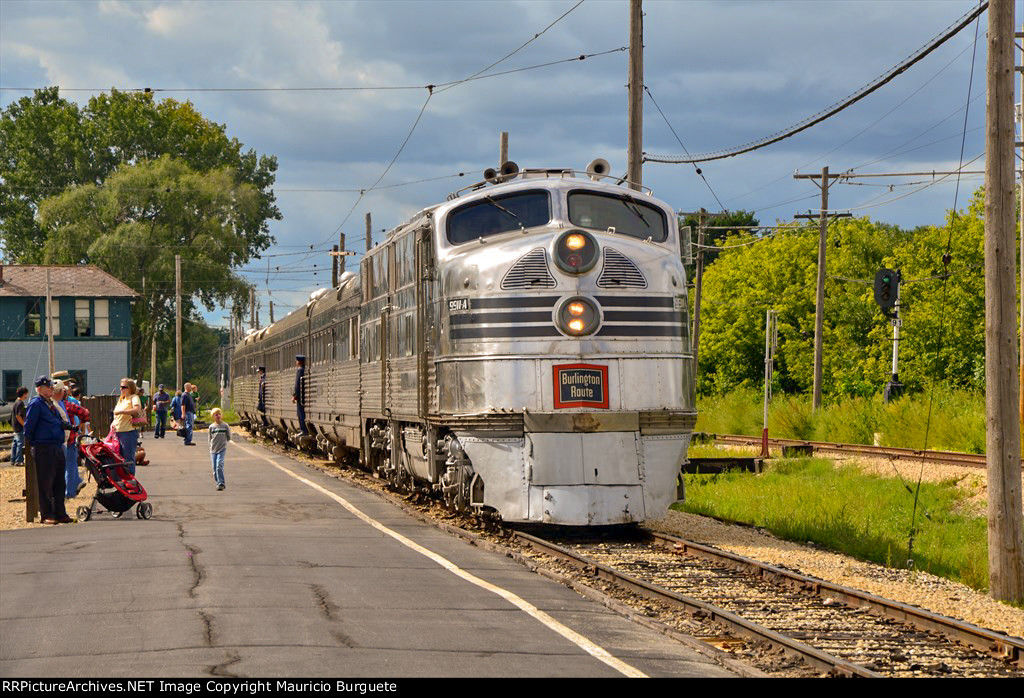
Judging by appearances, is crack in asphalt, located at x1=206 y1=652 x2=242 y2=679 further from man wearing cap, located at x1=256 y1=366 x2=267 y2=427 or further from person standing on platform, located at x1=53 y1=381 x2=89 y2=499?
man wearing cap, located at x1=256 y1=366 x2=267 y2=427

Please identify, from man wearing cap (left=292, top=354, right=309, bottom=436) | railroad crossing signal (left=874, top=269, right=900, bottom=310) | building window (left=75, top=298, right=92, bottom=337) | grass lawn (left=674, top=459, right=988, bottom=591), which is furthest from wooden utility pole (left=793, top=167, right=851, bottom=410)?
building window (left=75, top=298, right=92, bottom=337)

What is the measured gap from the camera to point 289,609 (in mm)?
9930

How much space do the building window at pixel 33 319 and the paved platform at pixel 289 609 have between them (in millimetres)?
52722

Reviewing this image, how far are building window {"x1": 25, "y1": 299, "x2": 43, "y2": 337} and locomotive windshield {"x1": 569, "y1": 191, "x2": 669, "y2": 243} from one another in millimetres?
56075

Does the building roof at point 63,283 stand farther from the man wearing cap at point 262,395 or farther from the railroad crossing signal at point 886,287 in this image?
the railroad crossing signal at point 886,287

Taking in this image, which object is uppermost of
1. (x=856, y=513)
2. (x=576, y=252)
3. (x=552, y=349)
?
(x=576, y=252)

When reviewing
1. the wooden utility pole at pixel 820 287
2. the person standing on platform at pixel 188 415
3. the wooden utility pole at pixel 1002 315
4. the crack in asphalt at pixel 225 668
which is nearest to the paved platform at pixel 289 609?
the crack in asphalt at pixel 225 668

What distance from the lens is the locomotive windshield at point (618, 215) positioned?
1555 centimetres

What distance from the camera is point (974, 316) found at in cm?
4588

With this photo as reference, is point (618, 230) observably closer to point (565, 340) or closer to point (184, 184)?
point (565, 340)

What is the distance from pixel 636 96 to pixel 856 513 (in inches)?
337

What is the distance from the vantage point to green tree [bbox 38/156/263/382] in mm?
73625

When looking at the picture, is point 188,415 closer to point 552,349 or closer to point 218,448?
point 218,448

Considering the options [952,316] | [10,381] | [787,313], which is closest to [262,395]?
[952,316]
